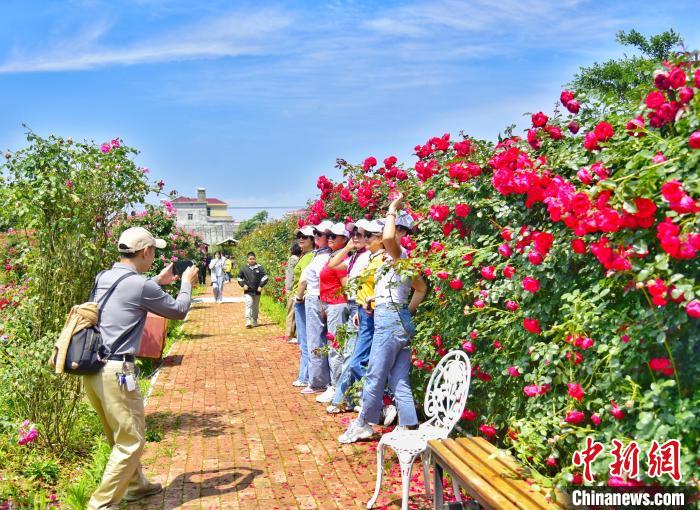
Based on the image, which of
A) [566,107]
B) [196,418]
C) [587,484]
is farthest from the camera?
[196,418]

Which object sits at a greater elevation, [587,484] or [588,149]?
[588,149]

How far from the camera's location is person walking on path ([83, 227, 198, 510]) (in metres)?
4.15

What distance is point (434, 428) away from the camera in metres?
4.37

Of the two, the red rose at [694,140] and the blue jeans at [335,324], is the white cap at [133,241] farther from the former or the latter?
the red rose at [694,140]

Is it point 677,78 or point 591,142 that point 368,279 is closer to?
point 591,142

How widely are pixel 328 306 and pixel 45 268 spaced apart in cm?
298

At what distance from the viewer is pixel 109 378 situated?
4.13 meters

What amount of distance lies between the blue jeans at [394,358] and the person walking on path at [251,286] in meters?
8.97

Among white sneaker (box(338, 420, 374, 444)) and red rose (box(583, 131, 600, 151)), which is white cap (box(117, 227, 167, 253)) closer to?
white sneaker (box(338, 420, 374, 444))

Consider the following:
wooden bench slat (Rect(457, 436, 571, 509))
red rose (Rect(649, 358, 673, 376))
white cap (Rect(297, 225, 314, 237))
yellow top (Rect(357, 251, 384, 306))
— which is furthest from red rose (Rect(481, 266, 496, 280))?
white cap (Rect(297, 225, 314, 237))

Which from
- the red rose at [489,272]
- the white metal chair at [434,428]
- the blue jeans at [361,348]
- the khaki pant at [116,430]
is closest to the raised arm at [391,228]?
the white metal chair at [434,428]

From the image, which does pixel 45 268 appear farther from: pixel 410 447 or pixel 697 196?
pixel 697 196

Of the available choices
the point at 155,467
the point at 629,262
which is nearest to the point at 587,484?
the point at 629,262

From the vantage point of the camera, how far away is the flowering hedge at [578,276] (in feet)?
8.34
